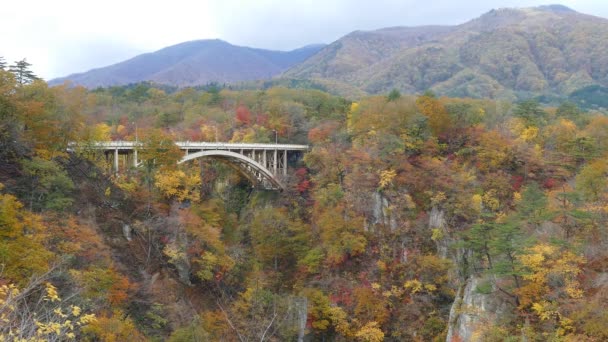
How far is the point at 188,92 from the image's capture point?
62406 mm

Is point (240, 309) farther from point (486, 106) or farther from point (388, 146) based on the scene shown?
point (486, 106)

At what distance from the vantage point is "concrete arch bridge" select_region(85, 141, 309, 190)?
2726 centimetres

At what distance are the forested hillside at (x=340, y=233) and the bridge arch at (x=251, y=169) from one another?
3.55ft

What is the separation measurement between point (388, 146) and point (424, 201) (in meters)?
4.24

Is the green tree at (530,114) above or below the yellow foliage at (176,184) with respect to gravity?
above

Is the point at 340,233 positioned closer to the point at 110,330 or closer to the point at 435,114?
the point at 435,114

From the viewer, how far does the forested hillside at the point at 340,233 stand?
1599 centimetres

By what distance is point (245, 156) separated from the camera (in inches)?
1294

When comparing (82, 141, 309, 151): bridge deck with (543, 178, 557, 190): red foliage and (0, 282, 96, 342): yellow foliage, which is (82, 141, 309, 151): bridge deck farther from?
(0, 282, 96, 342): yellow foliage

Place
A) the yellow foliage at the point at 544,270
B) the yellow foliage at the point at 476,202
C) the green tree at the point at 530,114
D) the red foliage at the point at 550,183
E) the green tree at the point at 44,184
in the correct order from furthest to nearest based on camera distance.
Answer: the green tree at the point at 530,114 → the red foliage at the point at 550,183 → the yellow foliage at the point at 476,202 → the green tree at the point at 44,184 → the yellow foliage at the point at 544,270

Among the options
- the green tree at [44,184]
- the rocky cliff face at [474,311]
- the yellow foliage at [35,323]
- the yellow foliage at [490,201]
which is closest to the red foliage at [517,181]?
the yellow foliage at [490,201]

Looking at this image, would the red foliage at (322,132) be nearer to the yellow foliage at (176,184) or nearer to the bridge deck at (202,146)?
the bridge deck at (202,146)

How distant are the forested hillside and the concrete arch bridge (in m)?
0.95

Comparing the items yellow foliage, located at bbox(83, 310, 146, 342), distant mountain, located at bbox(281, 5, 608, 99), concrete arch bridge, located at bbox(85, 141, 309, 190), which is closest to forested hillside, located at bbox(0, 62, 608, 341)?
yellow foliage, located at bbox(83, 310, 146, 342)
